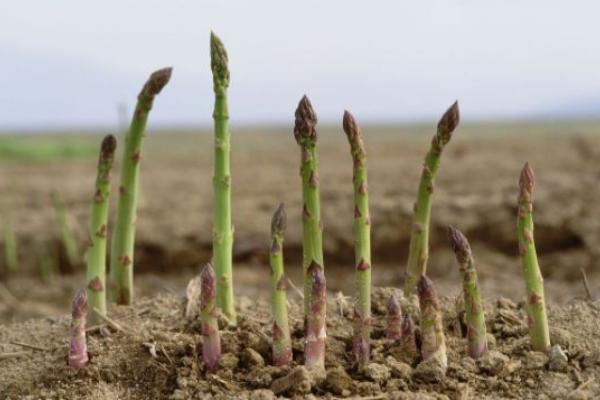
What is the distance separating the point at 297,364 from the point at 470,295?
2.06 feet

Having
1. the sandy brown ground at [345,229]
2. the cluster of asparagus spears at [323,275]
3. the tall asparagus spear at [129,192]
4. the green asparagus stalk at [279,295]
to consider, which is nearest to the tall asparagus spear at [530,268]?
the cluster of asparagus spears at [323,275]

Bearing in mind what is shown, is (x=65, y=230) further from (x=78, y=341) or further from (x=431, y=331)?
(x=431, y=331)

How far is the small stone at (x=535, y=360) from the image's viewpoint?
9.23ft

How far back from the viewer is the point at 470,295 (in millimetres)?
2779

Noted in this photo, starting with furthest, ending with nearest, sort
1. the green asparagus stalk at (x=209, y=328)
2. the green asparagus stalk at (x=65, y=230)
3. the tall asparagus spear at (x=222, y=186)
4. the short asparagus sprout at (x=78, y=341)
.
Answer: the green asparagus stalk at (x=65, y=230) → the tall asparagus spear at (x=222, y=186) → the short asparagus sprout at (x=78, y=341) → the green asparagus stalk at (x=209, y=328)

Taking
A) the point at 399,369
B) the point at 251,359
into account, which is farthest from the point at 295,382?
the point at 399,369

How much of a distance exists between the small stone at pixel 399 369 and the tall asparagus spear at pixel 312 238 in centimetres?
23

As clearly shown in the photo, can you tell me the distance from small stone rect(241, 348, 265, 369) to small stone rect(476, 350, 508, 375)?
738 mm

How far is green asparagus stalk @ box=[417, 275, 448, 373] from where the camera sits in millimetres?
2764

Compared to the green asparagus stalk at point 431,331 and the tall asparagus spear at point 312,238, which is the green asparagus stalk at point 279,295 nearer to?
the tall asparagus spear at point 312,238

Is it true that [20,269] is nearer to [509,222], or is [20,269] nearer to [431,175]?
[509,222]

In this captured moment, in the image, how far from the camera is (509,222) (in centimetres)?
958

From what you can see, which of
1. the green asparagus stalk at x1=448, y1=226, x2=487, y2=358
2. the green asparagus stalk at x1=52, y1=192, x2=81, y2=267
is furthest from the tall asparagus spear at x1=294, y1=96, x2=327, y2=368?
the green asparagus stalk at x1=52, y1=192, x2=81, y2=267

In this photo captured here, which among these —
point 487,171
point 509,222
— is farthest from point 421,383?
point 487,171
